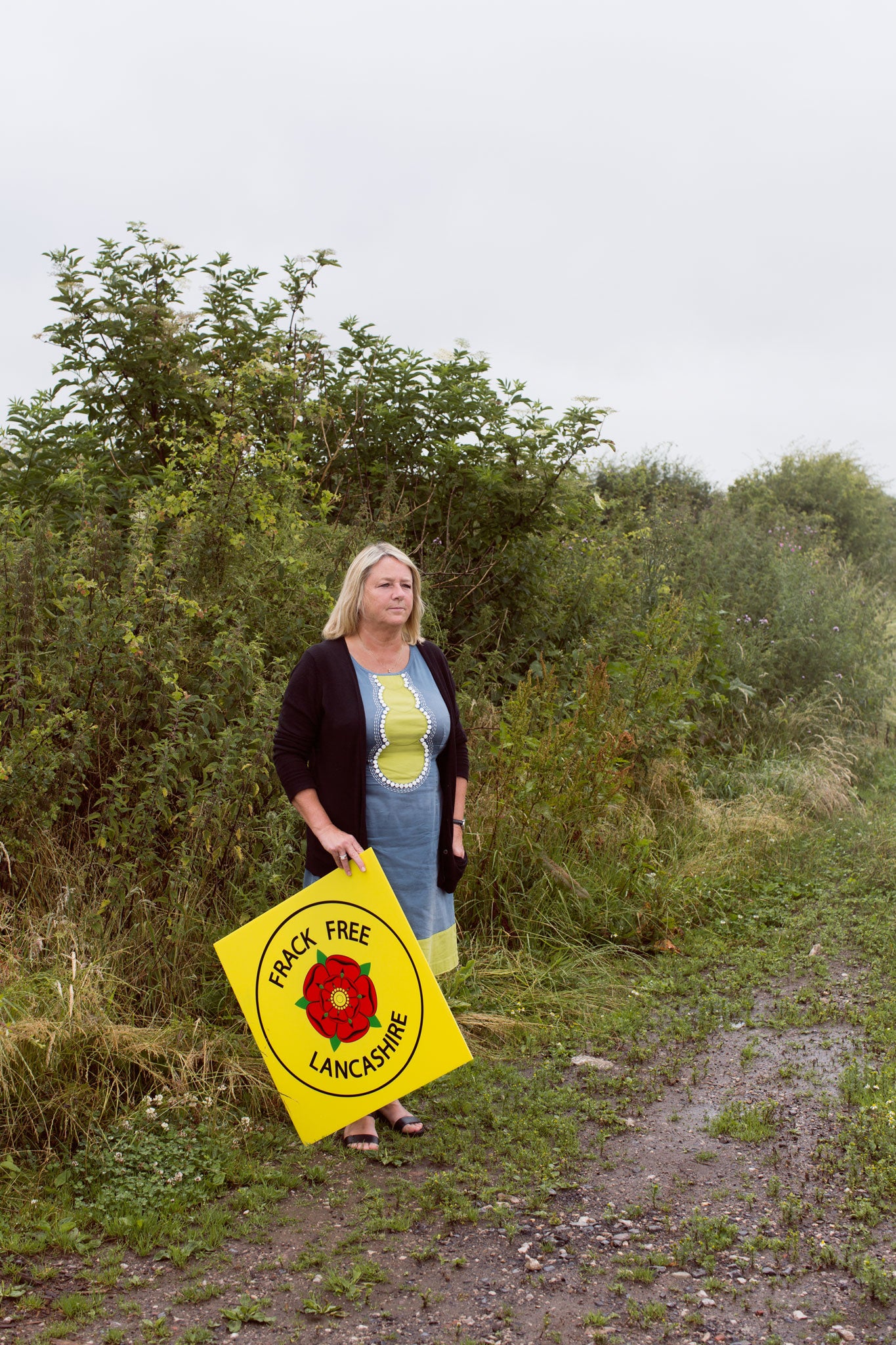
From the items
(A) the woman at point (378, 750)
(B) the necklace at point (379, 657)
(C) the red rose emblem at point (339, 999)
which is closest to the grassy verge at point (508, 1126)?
(A) the woman at point (378, 750)

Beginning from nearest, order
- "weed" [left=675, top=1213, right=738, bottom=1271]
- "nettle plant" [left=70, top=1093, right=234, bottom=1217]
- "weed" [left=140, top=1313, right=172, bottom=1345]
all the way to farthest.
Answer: "weed" [left=140, top=1313, right=172, bottom=1345]
"weed" [left=675, top=1213, right=738, bottom=1271]
"nettle plant" [left=70, top=1093, right=234, bottom=1217]

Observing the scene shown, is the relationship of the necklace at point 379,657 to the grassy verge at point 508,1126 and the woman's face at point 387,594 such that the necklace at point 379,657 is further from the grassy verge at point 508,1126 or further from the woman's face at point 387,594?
the grassy verge at point 508,1126

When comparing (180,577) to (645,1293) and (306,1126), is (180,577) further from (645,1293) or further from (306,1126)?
(645,1293)

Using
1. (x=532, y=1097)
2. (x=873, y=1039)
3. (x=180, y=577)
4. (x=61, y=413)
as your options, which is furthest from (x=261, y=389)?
(x=873, y=1039)

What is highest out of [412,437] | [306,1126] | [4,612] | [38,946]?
[412,437]

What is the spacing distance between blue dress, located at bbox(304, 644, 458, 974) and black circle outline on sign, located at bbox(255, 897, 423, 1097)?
0.22 metres

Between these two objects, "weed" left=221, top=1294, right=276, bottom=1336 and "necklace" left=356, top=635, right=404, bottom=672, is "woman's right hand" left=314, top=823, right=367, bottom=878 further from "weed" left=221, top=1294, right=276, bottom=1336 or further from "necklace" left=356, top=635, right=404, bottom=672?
"weed" left=221, top=1294, right=276, bottom=1336

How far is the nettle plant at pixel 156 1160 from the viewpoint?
3.45m

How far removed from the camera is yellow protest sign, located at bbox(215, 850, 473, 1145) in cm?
382

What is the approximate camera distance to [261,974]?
3850 millimetres

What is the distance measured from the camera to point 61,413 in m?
6.56

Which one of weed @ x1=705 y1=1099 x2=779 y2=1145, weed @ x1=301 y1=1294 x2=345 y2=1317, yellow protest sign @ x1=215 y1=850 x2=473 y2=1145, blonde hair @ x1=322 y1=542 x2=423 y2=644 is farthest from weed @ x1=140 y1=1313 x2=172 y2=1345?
blonde hair @ x1=322 y1=542 x2=423 y2=644

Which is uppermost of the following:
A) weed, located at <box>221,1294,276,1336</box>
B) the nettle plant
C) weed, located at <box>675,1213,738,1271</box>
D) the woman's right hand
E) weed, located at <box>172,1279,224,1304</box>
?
the woman's right hand

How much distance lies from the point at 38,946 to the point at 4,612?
1562 mm
